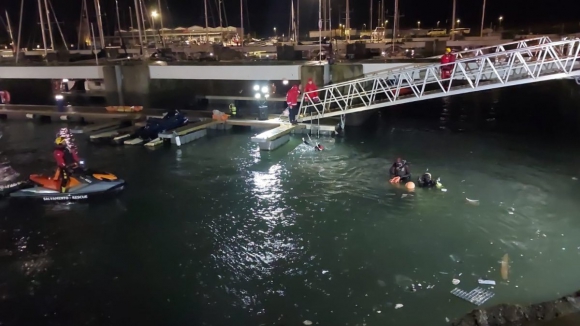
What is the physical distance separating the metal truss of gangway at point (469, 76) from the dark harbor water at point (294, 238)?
3.05 meters

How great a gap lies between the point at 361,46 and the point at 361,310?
38603 mm

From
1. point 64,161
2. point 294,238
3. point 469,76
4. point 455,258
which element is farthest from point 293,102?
point 455,258

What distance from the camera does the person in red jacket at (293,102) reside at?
86.5 ft

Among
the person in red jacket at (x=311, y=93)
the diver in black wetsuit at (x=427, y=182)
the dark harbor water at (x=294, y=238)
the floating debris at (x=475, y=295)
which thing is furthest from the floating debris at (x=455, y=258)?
the person in red jacket at (x=311, y=93)

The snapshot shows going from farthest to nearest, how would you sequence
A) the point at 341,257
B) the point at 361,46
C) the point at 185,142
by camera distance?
the point at 361,46
the point at 185,142
the point at 341,257

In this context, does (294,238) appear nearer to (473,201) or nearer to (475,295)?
(475,295)

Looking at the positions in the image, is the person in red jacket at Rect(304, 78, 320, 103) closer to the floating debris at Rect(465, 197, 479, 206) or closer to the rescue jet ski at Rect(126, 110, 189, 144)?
the rescue jet ski at Rect(126, 110, 189, 144)

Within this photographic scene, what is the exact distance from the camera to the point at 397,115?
3325cm

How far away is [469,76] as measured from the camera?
23.4 meters

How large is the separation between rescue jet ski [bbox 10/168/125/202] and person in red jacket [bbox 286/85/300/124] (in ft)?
38.8

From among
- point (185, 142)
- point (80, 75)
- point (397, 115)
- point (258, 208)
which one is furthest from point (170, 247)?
point (80, 75)

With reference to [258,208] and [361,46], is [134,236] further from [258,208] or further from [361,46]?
[361,46]

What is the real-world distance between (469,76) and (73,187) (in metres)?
19.2

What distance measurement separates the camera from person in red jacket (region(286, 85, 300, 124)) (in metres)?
26.4
